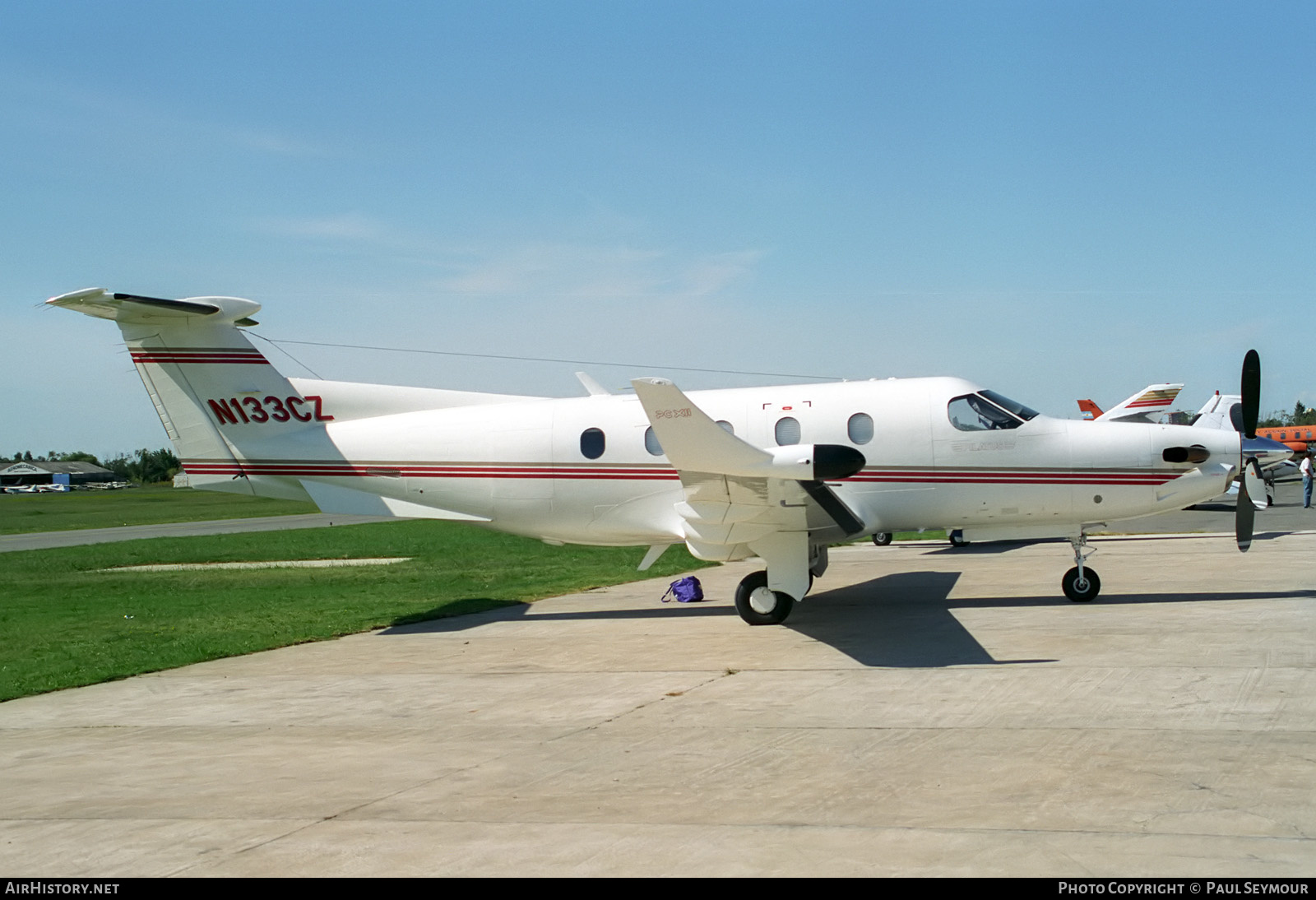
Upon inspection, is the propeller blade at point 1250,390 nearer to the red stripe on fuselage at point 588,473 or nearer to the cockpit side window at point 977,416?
the red stripe on fuselage at point 588,473

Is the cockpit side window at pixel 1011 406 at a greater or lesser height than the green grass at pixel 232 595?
greater

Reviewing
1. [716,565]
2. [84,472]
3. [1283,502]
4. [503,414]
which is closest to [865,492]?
[503,414]

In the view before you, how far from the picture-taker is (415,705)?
9.56 m

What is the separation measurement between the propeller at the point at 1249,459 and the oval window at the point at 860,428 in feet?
15.7

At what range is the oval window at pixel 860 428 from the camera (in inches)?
550

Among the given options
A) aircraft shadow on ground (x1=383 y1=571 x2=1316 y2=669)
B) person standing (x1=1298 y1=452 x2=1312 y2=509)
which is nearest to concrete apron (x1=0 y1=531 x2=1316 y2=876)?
aircraft shadow on ground (x1=383 y1=571 x2=1316 y2=669)

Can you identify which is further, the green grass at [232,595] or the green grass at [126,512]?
the green grass at [126,512]

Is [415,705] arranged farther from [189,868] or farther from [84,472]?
[84,472]

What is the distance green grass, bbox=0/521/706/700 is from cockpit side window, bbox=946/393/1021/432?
18.9 ft

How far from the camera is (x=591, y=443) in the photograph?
14.5m

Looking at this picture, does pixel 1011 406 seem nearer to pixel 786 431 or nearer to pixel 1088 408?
pixel 786 431

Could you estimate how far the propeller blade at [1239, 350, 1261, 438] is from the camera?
545 inches

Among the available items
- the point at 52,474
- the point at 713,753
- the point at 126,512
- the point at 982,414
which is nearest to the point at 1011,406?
the point at 982,414

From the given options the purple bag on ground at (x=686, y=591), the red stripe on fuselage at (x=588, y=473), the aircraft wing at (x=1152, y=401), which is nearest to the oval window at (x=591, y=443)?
the red stripe on fuselage at (x=588, y=473)
